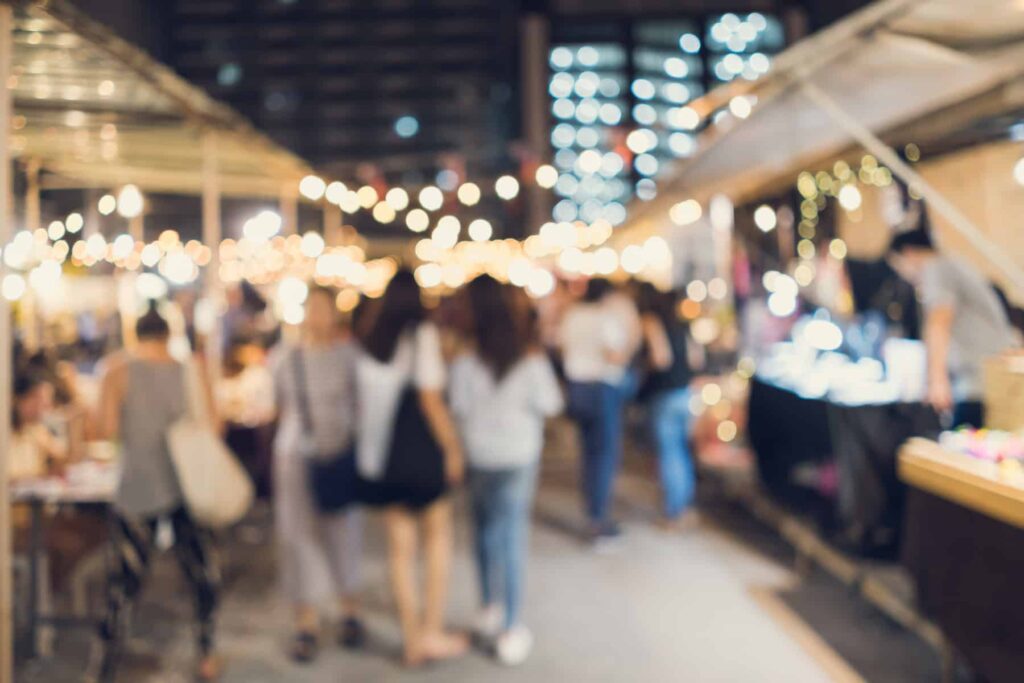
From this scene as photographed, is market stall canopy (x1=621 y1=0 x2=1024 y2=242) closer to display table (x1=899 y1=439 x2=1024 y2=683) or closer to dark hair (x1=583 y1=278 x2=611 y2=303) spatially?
dark hair (x1=583 y1=278 x2=611 y2=303)

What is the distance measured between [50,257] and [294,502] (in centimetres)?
251

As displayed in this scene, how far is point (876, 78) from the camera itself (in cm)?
393

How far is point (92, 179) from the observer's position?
7.24 metres

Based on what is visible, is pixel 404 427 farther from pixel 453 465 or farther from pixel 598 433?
pixel 598 433

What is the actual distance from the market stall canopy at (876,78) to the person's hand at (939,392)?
4.00 feet

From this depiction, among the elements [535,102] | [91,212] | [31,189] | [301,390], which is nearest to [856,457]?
[301,390]

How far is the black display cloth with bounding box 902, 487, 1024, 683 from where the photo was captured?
A: 8.67 ft

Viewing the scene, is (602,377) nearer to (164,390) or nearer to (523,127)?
(164,390)

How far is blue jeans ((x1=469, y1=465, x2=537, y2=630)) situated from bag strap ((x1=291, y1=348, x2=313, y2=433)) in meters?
0.80

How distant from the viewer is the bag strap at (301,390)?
13.6 feet

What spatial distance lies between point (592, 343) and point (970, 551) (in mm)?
3418

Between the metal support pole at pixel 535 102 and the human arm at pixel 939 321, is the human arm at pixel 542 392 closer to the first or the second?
the human arm at pixel 939 321

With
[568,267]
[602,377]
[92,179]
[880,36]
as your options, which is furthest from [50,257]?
[568,267]

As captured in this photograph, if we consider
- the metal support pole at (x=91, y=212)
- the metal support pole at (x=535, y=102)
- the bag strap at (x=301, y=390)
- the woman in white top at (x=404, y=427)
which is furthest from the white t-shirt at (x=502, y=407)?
the metal support pole at (x=535, y=102)
